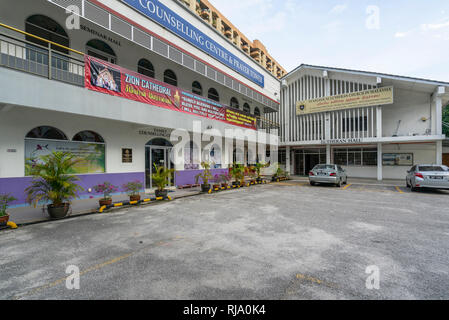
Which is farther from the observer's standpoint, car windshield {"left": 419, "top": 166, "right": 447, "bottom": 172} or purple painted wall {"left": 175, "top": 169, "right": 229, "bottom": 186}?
purple painted wall {"left": 175, "top": 169, "right": 229, "bottom": 186}

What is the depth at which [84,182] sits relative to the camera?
8.41 metres

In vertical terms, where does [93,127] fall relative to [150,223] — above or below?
above

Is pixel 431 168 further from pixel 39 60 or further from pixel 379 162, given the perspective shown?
pixel 39 60

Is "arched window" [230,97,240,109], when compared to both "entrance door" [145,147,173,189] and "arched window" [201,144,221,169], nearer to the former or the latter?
"arched window" [201,144,221,169]

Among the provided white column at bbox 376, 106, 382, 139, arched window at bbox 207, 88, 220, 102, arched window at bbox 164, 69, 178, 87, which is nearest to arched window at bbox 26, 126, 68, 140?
arched window at bbox 164, 69, 178, 87

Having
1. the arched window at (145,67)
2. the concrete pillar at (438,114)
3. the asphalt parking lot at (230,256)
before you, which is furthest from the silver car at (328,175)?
the arched window at (145,67)

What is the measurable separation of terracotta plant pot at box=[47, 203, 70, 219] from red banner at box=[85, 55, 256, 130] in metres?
4.05

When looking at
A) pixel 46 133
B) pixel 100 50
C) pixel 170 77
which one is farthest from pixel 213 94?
pixel 46 133

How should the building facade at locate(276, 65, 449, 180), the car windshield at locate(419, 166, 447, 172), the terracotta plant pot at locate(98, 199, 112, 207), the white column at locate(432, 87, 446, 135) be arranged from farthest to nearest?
the building facade at locate(276, 65, 449, 180) → the white column at locate(432, 87, 446, 135) → the car windshield at locate(419, 166, 447, 172) → the terracotta plant pot at locate(98, 199, 112, 207)

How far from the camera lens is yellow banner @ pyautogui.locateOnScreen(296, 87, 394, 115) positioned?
16.7 m

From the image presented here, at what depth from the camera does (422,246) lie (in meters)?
4.01

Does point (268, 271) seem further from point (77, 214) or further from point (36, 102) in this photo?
point (36, 102)
